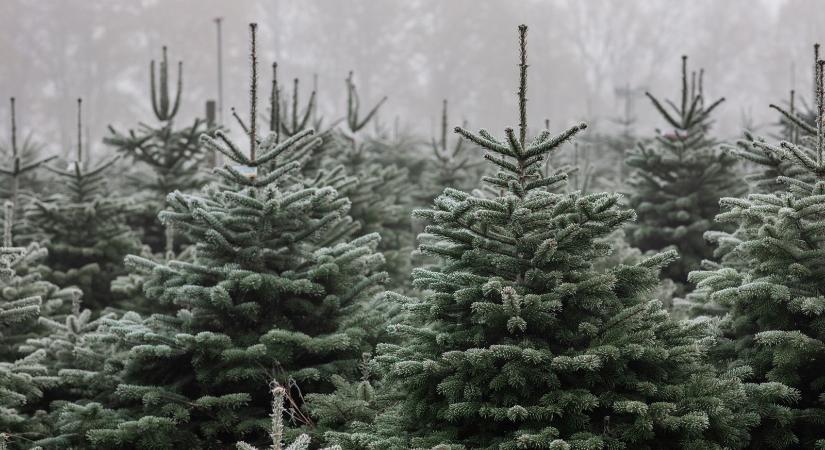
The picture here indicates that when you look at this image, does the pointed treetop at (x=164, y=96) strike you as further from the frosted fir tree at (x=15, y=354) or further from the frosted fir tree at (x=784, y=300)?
the frosted fir tree at (x=784, y=300)

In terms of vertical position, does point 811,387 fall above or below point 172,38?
below

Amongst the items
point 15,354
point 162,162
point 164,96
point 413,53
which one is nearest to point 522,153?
point 15,354

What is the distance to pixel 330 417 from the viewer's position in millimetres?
6027

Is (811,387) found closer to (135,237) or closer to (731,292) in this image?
(731,292)

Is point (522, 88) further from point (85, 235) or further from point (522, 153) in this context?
point (85, 235)

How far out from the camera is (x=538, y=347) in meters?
5.30

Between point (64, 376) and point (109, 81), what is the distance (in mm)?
45897

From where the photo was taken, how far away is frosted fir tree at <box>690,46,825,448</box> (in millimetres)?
5551

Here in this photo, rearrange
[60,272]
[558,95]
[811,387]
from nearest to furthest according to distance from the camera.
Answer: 1. [811,387]
2. [60,272]
3. [558,95]

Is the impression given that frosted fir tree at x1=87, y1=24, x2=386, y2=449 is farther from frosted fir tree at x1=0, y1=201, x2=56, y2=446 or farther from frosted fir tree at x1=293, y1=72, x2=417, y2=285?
frosted fir tree at x1=293, y1=72, x2=417, y2=285

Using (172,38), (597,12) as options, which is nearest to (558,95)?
(597,12)

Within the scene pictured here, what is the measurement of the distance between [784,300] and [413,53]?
49.1 meters

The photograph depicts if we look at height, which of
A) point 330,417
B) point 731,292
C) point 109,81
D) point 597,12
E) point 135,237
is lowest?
point 330,417

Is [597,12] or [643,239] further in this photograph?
[597,12]
